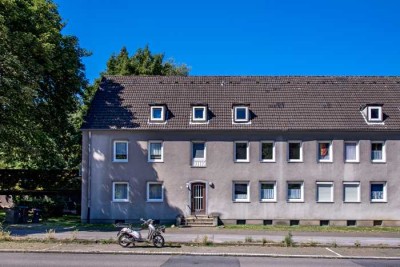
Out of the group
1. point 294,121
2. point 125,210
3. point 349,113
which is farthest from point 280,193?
point 125,210

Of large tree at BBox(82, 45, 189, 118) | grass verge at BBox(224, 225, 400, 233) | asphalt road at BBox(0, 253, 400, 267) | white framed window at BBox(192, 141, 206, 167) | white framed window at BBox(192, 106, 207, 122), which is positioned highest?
large tree at BBox(82, 45, 189, 118)

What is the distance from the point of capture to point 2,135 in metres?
30.0

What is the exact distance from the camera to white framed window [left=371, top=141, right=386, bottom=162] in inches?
1443

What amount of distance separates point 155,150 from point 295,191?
32.6 feet

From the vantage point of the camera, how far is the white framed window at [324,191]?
119 feet

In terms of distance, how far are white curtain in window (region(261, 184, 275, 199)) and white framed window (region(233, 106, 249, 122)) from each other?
4698 millimetres

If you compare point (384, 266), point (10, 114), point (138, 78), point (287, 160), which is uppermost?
point (138, 78)

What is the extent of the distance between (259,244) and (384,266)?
20.8 ft

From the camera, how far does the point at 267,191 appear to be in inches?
1439

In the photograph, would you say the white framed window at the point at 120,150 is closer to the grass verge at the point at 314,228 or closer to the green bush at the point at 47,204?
the green bush at the point at 47,204

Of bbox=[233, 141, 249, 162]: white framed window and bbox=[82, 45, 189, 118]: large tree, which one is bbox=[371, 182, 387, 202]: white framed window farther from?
bbox=[82, 45, 189, 118]: large tree

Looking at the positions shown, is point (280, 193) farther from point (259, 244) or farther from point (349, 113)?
point (259, 244)

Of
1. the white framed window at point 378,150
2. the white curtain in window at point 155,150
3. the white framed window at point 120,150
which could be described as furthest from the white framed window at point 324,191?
the white framed window at point 120,150

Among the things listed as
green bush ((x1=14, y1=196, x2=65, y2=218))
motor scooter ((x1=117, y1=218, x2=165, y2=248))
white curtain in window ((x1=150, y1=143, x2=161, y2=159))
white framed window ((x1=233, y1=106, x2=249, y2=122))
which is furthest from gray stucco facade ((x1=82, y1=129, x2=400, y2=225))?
motor scooter ((x1=117, y1=218, x2=165, y2=248))
